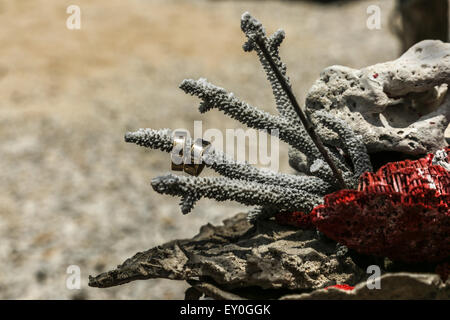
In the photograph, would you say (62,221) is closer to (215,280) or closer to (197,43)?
(215,280)

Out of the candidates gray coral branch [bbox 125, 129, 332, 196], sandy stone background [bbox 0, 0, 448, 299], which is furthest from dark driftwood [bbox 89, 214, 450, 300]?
sandy stone background [bbox 0, 0, 448, 299]

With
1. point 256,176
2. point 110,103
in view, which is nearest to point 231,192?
point 256,176

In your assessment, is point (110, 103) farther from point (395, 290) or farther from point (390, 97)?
point (395, 290)

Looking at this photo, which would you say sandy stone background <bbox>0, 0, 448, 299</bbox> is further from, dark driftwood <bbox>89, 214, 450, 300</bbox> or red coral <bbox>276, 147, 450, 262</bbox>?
red coral <bbox>276, 147, 450, 262</bbox>

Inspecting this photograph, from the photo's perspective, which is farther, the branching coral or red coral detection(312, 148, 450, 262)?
the branching coral

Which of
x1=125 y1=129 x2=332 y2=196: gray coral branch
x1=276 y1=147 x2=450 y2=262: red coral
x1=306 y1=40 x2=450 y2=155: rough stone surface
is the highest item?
x1=306 y1=40 x2=450 y2=155: rough stone surface

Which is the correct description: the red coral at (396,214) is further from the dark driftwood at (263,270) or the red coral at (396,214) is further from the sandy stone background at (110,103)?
the sandy stone background at (110,103)
